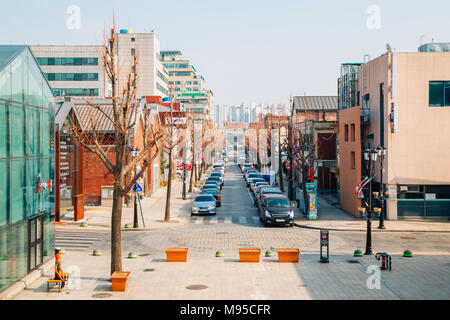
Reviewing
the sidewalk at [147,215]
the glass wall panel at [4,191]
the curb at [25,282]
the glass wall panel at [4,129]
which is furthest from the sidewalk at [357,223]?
the glass wall panel at [4,129]

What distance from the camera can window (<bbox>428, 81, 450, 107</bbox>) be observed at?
1283 inches

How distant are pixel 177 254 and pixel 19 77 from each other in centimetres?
917

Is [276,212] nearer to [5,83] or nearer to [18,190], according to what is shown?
[18,190]

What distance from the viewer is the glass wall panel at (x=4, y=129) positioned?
48.4ft

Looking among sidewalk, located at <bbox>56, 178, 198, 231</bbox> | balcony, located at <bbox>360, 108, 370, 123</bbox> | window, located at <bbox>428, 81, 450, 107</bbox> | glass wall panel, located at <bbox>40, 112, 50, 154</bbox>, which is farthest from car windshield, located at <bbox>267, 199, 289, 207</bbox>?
glass wall panel, located at <bbox>40, 112, 50, 154</bbox>

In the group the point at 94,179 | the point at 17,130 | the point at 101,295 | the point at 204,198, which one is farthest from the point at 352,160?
the point at 17,130

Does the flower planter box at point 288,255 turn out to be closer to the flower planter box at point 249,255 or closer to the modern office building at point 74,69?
the flower planter box at point 249,255

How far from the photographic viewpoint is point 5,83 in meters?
15.1

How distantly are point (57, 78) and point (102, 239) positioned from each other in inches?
2527

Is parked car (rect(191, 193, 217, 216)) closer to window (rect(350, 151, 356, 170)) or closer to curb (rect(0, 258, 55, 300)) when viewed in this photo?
window (rect(350, 151, 356, 170))

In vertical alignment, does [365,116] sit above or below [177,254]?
above

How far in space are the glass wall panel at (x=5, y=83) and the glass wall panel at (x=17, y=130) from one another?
1.96 ft

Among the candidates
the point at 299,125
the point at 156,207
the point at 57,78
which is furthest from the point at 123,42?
the point at 156,207
